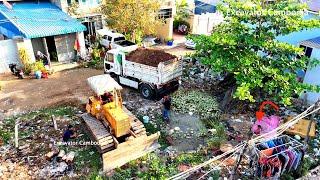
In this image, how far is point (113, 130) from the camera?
10.4 meters

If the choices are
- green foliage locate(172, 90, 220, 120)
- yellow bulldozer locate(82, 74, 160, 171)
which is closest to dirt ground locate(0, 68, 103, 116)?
yellow bulldozer locate(82, 74, 160, 171)

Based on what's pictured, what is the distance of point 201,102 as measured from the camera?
1366 centimetres

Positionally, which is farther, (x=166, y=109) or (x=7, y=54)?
(x=7, y=54)

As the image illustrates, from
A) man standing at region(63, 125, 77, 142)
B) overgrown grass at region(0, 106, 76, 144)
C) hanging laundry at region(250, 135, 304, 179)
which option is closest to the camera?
hanging laundry at region(250, 135, 304, 179)

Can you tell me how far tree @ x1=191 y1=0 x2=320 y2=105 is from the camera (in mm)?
10992

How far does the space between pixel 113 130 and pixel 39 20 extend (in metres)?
9.95

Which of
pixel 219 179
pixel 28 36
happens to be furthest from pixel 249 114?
pixel 28 36

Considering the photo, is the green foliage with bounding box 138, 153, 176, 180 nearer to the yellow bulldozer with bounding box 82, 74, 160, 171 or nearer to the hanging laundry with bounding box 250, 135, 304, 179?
the yellow bulldozer with bounding box 82, 74, 160, 171

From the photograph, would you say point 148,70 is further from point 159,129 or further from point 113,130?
point 113,130

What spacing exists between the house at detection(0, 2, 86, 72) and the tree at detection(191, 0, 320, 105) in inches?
335

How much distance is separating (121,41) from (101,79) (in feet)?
27.1

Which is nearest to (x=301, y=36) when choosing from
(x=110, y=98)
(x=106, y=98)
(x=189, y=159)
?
(x=189, y=159)

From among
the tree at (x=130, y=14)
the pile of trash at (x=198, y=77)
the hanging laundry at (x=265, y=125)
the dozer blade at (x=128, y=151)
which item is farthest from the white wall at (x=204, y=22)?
the dozer blade at (x=128, y=151)

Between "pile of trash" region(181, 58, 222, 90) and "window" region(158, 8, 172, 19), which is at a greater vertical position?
"window" region(158, 8, 172, 19)
